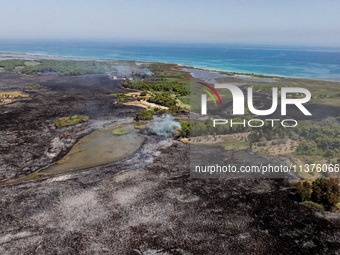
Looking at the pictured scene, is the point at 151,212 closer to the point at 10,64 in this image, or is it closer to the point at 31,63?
the point at 10,64

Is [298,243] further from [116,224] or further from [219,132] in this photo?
[219,132]

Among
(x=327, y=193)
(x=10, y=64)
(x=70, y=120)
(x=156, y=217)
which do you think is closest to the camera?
(x=156, y=217)

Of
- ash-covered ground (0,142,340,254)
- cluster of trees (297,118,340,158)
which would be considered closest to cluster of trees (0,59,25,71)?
ash-covered ground (0,142,340,254)

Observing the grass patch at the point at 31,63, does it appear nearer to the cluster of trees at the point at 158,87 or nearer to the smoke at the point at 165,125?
the cluster of trees at the point at 158,87

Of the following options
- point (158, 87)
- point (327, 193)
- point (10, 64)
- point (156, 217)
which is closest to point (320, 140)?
point (327, 193)

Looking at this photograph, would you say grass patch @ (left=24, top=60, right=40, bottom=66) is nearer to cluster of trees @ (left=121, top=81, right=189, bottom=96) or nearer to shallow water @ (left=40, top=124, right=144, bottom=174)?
cluster of trees @ (left=121, top=81, right=189, bottom=96)

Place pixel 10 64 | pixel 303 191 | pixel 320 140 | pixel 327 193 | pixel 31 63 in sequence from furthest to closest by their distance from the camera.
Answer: pixel 31 63 < pixel 10 64 < pixel 320 140 < pixel 303 191 < pixel 327 193

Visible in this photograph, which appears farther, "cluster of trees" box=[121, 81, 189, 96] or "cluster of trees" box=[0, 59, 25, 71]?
"cluster of trees" box=[0, 59, 25, 71]
